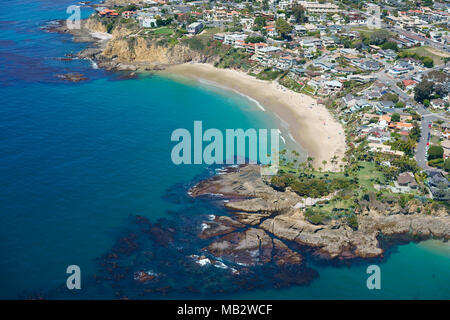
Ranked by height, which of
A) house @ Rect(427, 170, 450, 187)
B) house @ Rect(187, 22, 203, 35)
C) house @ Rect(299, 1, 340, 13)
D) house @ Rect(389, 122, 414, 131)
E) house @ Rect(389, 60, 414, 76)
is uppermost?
house @ Rect(299, 1, 340, 13)

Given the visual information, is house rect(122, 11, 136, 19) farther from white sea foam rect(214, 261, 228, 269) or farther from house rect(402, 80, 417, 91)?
white sea foam rect(214, 261, 228, 269)

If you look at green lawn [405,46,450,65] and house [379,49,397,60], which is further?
house [379,49,397,60]

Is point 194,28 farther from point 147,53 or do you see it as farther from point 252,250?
point 252,250

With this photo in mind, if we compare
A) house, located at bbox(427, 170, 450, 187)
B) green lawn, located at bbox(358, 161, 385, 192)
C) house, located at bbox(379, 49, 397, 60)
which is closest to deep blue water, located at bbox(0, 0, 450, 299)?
house, located at bbox(427, 170, 450, 187)

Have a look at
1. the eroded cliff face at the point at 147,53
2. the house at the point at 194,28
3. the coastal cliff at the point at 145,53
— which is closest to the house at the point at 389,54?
the coastal cliff at the point at 145,53

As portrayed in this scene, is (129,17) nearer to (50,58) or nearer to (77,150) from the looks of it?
(50,58)

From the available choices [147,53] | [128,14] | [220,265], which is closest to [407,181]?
[220,265]
